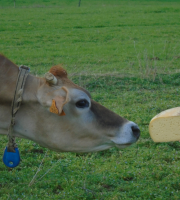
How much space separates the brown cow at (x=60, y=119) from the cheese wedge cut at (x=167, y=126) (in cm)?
70

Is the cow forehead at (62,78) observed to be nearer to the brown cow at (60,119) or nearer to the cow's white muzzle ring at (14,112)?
the brown cow at (60,119)

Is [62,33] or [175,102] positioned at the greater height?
[175,102]

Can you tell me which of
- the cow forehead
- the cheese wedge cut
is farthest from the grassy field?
the cow forehead

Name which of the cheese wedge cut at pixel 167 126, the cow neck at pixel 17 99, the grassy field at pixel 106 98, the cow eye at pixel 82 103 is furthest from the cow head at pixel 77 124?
the grassy field at pixel 106 98

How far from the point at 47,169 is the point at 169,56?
30.1 ft

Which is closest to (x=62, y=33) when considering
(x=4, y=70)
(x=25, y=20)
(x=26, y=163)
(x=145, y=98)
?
(x=25, y=20)

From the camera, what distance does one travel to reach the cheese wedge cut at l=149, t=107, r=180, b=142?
3689 mm

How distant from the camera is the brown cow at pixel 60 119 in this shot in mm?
3039

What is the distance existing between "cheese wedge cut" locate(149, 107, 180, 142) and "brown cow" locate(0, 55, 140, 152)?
70cm

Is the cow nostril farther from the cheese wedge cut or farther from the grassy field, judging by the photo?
the grassy field

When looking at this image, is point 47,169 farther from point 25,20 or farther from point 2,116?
point 25,20

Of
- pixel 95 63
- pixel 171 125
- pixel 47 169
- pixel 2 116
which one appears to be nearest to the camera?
pixel 2 116

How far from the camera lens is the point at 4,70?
315 centimetres

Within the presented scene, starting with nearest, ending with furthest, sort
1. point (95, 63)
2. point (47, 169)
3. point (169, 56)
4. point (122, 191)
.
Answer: point (122, 191) → point (47, 169) → point (95, 63) → point (169, 56)
